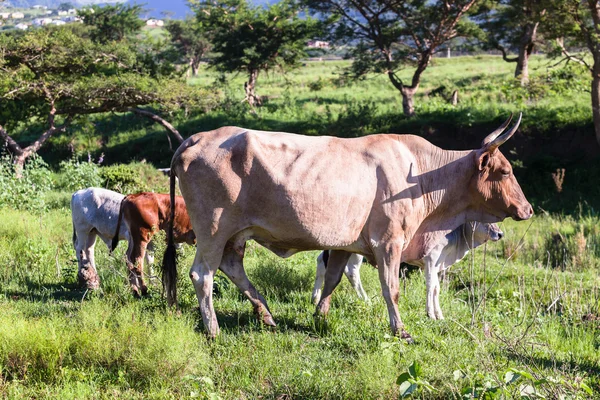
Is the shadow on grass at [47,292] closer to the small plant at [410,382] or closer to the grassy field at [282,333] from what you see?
the grassy field at [282,333]

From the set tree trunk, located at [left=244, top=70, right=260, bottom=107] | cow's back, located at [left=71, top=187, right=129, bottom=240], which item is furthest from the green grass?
tree trunk, located at [left=244, top=70, right=260, bottom=107]

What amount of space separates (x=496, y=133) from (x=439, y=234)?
1197 millimetres

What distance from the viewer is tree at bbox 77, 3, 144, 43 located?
3603 cm

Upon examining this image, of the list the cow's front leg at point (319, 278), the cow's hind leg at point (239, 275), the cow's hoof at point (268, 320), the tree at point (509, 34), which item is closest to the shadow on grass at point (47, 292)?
the cow's hind leg at point (239, 275)

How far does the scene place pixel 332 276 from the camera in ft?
22.4

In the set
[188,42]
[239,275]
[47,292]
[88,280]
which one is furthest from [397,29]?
[188,42]

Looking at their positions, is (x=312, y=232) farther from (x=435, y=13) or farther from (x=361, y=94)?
(x=361, y=94)

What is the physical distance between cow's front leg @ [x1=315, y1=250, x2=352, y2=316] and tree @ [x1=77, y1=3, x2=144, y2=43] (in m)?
32.0

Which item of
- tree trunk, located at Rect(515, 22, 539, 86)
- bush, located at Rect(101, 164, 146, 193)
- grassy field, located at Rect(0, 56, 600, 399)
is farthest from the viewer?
tree trunk, located at Rect(515, 22, 539, 86)

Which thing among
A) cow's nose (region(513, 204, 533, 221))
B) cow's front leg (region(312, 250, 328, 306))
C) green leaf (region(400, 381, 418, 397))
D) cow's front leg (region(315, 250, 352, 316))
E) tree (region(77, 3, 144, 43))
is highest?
tree (region(77, 3, 144, 43))

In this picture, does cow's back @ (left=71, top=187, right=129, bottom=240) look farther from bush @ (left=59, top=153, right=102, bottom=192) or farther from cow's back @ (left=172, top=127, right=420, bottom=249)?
bush @ (left=59, top=153, right=102, bottom=192)

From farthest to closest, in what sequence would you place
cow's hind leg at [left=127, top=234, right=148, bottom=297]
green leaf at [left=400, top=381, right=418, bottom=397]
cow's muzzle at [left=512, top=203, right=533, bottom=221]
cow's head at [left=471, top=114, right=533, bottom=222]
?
cow's hind leg at [left=127, top=234, right=148, bottom=297], cow's muzzle at [left=512, top=203, right=533, bottom=221], cow's head at [left=471, top=114, right=533, bottom=222], green leaf at [left=400, top=381, right=418, bottom=397]

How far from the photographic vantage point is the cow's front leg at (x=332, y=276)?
265 inches

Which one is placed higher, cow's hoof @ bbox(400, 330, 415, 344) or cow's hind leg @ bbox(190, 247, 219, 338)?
cow's hind leg @ bbox(190, 247, 219, 338)
